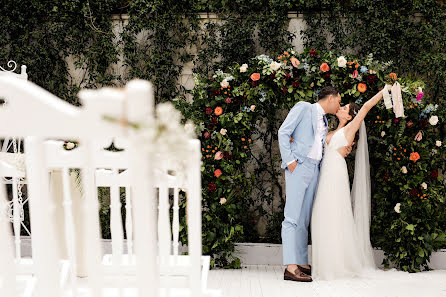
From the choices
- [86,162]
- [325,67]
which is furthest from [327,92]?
[86,162]

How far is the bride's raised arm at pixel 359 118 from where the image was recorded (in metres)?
3.71

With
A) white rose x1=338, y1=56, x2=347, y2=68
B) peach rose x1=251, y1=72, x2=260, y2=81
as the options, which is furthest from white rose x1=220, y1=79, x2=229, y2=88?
white rose x1=338, y1=56, x2=347, y2=68

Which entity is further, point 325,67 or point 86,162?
point 325,67

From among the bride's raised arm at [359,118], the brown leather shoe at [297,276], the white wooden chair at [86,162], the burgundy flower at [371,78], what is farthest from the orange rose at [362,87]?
the white wooden chair at [86,162]

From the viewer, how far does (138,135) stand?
775 mm

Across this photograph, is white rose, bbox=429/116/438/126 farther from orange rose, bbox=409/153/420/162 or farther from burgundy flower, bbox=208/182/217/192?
burgundy flower, bbox=208/182/217/192

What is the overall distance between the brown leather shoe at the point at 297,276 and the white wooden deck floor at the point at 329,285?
0.04 metres

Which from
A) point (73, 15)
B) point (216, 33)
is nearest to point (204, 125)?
point (216, 33)

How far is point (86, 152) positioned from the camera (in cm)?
86

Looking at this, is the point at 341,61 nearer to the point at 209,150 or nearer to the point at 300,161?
the point at 300,161

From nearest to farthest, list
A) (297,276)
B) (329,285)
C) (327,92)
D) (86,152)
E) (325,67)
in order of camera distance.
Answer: (86,152) → (329,285) → (297,276) → (327,92) → (325,67)

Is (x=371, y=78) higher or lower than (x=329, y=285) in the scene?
higher

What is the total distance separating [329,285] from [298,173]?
93cm

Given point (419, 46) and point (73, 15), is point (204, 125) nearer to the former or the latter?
point (73, 15)
